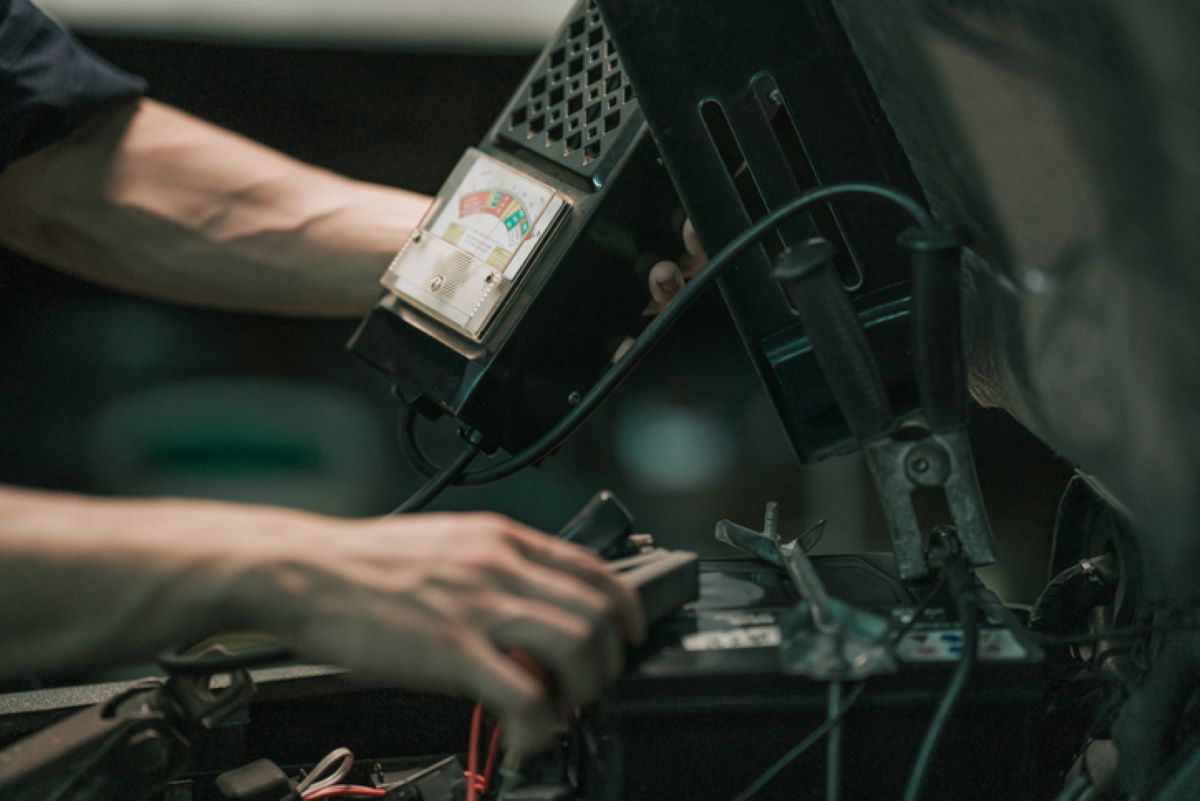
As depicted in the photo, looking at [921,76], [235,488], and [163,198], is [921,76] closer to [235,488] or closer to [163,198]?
[163,198]

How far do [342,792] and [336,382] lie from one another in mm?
1802

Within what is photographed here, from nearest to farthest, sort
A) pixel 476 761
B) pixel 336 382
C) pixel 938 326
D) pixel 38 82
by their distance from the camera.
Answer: pixel 938 326 < pixel 476 761 < pixel 38 82 < pixel 336 382

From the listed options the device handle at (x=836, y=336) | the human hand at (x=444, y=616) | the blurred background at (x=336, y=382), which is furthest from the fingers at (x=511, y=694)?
the blurred background at (x=336, y=382)

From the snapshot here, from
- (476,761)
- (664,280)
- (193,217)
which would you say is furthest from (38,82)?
(476,761)

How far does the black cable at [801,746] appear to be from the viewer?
1.69ft

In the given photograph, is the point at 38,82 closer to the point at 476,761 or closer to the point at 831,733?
the point at 476,761

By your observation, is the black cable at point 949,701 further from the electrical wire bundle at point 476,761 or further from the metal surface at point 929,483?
the electrical wire bundle at point 476,761

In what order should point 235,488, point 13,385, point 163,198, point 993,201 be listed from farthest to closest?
point 235,488, point 13,385, point 163,198, point 993,201

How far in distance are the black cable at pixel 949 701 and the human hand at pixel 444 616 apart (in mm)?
151

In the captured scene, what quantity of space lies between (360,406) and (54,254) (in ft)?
4.39

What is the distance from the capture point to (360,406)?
246cm

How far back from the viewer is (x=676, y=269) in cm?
88

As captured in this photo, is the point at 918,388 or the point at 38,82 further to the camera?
the point at 38,82

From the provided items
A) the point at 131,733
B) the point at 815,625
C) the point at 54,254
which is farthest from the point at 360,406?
the point at 815,625
